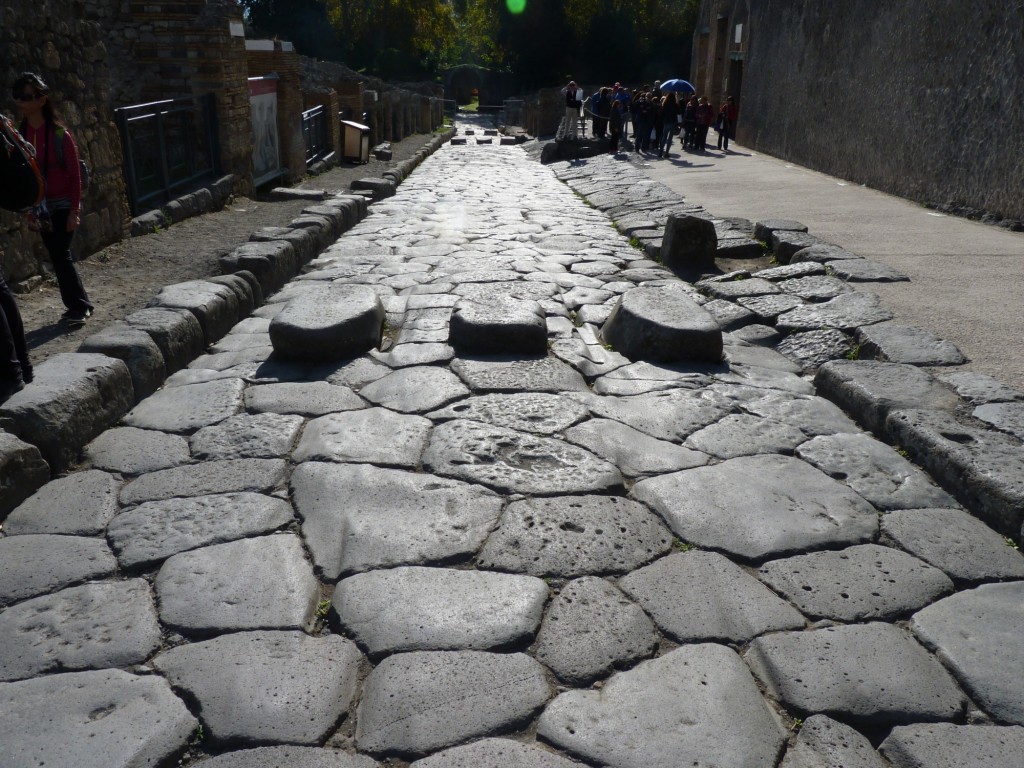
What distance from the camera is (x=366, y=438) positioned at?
3.39 m

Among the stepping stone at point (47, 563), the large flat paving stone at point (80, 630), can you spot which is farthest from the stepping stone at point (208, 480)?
the large flat paving stone at point (80, 630)

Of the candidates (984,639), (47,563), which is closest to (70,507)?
(47,563)

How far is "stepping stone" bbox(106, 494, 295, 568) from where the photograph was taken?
260 cm

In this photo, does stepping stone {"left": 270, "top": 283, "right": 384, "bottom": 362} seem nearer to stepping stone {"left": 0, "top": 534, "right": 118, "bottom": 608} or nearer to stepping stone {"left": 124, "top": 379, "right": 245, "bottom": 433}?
stepping stone {"left": 124, "top": 379, "right": 245, "bottom": 433}

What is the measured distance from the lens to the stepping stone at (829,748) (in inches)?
71.4

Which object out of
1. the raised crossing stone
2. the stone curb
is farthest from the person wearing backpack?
the raised crossing stone

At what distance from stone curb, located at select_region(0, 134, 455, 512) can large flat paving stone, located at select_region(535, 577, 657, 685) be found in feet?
6.22

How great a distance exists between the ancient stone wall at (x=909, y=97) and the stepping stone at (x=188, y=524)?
28.1ft

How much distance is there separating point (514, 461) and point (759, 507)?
92 centimetres

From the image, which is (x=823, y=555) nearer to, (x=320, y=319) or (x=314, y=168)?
(x=320, y=319)

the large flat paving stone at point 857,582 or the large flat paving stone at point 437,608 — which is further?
the large flat paving stone at point 857,582

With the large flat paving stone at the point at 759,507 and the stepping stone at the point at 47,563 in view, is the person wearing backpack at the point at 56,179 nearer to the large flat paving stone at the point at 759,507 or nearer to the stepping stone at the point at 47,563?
the stepping stone at the point at 47,563

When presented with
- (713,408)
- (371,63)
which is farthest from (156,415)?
(371,63)

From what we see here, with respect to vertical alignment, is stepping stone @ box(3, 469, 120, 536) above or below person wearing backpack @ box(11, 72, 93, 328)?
below
